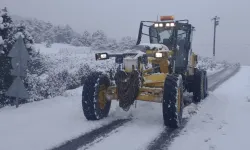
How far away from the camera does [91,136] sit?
215 inches

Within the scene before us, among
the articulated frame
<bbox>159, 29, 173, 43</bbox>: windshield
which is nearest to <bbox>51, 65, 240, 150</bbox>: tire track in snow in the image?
the articulated frame

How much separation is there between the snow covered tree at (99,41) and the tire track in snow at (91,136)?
4509 centimetres

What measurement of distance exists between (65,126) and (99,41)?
49447mm

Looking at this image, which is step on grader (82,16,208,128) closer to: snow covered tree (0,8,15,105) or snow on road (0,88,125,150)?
snow on road (0,88,125,150)

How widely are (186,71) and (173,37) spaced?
1.42 m

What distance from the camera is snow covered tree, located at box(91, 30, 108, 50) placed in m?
52.1

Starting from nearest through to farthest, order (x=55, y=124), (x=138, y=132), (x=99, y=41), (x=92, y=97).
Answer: (x=138, y=132)
(x=55, y=124)
(x=92, y=97)
(x=99, y=41)

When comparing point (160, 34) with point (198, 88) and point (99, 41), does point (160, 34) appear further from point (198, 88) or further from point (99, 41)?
point (99, 41)

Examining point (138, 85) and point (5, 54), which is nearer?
point (138, 85)

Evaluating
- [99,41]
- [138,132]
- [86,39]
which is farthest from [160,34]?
[86,39]

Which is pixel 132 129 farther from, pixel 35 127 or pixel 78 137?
pixel 35 127

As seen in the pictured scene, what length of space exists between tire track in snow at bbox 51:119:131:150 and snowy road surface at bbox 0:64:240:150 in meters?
0.10

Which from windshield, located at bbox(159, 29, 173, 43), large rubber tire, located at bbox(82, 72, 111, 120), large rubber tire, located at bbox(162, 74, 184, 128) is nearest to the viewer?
large rubber tire, located at bbox(162, 74, 184, 128)

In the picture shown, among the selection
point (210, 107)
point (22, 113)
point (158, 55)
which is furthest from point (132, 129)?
point (210, 107)
